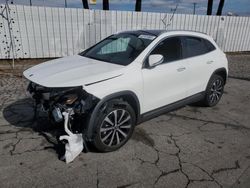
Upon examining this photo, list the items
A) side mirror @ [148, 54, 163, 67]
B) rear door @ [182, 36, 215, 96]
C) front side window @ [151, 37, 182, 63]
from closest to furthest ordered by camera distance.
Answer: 1. side mirror @ [148, 54, 163, 67]
2. front side window @ [151, 37, 182, 63]
3. rear door @ [182, 36, 215, 96]

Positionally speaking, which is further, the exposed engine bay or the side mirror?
the side mirror

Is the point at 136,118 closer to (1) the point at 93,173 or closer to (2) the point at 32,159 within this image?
(1) the point at 93,173

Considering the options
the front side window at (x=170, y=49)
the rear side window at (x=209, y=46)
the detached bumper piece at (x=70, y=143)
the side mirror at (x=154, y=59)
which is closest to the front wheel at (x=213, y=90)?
the rear side window at (x=209, y=46)

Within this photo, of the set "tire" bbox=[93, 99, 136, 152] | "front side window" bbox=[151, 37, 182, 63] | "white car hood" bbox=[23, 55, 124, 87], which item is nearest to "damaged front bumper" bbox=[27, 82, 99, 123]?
"white car hood" bbox=[23, 55, 124, 87]

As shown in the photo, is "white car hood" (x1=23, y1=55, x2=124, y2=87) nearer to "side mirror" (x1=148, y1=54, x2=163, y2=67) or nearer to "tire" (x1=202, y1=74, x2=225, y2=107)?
"side mirror" (x1=148, y1=54, x2=163, y2=67)

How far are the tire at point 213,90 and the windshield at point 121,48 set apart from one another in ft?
6.28

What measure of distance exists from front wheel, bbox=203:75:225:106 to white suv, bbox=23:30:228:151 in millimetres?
221

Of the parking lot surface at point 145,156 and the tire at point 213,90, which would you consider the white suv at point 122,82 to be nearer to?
the tire at point 213,90

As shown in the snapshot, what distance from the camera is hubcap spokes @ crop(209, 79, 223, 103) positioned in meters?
4.99

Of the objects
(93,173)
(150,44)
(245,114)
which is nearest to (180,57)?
(150,44)

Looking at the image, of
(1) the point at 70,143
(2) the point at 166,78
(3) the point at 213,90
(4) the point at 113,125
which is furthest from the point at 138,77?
(3) the point at 213,90

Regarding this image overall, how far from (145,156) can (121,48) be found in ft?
6.64

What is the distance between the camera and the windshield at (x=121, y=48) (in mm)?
3625

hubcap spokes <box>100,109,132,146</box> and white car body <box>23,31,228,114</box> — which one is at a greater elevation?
white car body <box>23,31,228,114</box>
